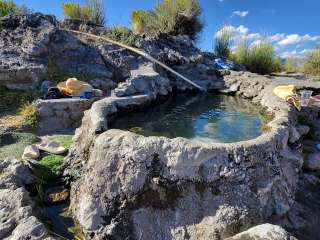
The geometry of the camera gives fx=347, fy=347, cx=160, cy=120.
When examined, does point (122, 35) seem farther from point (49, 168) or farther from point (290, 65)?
point (290, 65)

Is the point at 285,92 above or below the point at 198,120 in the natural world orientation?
above

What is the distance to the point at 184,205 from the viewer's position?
11.7ft

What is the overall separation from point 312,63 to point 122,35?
6.75 m

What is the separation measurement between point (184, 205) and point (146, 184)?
443 mm

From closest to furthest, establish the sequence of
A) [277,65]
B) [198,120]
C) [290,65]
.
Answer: [198,120], [277,65], [290,65]

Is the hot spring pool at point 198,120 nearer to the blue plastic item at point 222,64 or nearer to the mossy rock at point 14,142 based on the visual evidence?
the mossy rock at point 14,142

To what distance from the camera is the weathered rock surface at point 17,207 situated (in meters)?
3.24

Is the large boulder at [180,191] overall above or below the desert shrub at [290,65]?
below

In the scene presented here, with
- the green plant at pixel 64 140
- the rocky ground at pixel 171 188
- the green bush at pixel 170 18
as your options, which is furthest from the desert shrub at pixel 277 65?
the green plant at pixel 64 140

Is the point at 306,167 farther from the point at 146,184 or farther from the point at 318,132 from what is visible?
the point at 146,184

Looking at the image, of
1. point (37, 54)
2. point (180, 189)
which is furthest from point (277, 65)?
point (180, 189)

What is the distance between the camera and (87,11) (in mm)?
11570

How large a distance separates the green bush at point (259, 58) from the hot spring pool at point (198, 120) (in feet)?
15.8

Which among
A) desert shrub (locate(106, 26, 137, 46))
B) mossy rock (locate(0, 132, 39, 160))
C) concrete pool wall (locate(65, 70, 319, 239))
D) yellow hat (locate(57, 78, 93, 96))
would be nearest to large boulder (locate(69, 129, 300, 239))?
concrete pool wall (locate(65, 70, 319, 239))
